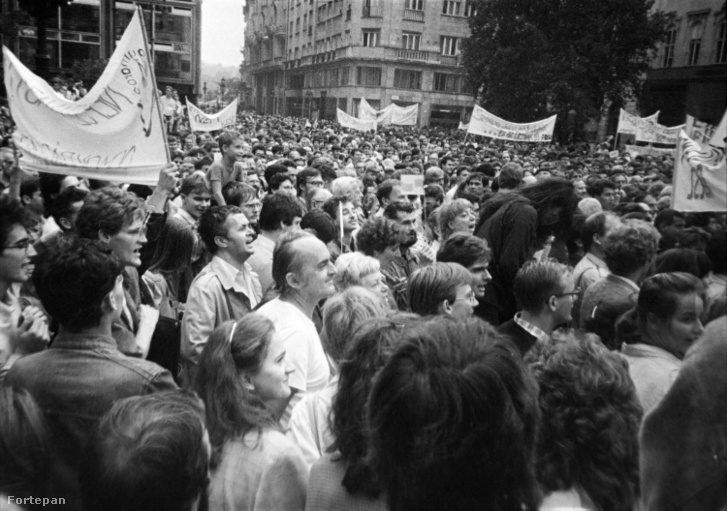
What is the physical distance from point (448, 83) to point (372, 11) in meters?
9.77

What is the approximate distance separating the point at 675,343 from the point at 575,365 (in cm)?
129

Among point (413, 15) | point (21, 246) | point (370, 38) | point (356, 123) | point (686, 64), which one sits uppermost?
point (413, 15)

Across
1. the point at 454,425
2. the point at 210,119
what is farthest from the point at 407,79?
the point at 454,425

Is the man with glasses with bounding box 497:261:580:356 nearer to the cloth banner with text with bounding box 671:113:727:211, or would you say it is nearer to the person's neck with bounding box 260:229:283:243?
the cloth banner with text with bounding box 671:113:727:211

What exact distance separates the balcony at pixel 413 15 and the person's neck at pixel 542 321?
61.7 m

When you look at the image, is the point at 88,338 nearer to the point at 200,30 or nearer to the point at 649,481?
the point at 649,481

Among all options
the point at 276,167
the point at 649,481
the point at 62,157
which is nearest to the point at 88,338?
the point at 649,481

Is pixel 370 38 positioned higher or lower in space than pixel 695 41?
higher

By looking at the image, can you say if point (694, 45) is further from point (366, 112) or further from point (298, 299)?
point (298, 299)

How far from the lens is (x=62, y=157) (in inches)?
203

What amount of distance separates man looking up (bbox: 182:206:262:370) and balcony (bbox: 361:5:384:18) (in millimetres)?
61027

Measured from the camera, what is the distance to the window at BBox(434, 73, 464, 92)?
2510 inches

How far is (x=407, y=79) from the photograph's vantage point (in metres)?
63.2

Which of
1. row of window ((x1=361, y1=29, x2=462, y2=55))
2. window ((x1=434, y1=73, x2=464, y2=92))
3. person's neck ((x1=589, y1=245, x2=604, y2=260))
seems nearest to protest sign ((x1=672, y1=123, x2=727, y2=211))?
person's neck ((x1=589, y1=245, x2=604, y2=260))
